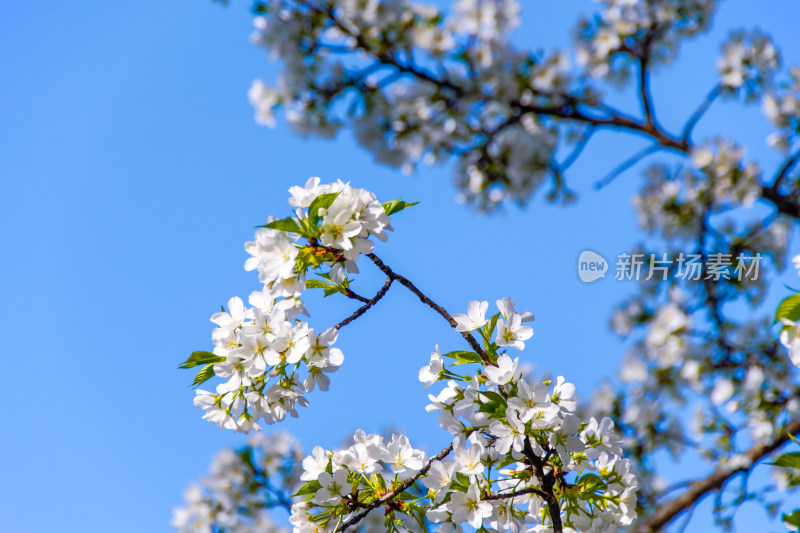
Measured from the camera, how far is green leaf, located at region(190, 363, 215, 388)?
1691 millimetres

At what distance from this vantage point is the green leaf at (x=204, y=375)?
1691 millimetres

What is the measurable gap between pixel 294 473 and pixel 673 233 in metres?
4.56

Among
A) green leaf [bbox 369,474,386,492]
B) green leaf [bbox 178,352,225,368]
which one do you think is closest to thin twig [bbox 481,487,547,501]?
green leaf [bbox 369,474,386,492]

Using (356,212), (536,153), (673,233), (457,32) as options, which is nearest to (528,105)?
(536,153)

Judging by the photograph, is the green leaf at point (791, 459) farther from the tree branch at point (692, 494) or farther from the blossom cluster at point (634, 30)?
the blossom cluster at point (634, 30)

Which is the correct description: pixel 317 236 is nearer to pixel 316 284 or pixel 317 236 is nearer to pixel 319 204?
pixel 319 204

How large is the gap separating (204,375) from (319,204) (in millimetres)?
621

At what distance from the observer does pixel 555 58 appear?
7.05 metres

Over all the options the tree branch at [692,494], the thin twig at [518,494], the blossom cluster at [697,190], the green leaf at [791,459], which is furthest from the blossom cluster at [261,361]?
the blossom cluster at [697,190]

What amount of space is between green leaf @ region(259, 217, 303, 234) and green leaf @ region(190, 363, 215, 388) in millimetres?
488

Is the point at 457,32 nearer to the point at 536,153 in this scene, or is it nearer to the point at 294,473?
the point at 536,153

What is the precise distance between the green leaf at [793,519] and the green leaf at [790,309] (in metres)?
0.58

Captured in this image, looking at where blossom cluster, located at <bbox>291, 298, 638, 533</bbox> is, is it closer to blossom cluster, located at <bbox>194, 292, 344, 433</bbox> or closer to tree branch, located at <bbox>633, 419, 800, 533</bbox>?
blossom cluster, located at <bbox>194, 292, 344, 433</bbox>

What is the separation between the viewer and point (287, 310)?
162 centimetres
